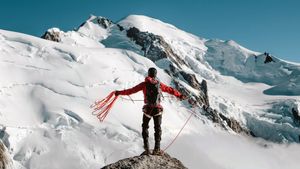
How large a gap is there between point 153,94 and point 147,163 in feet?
8.37

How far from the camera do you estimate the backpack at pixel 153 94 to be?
46.5 feet

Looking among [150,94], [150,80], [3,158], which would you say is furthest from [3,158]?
[150,80]

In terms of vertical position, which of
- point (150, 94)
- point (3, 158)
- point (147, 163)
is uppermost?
point (150, 94)

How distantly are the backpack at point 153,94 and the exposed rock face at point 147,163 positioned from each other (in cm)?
186

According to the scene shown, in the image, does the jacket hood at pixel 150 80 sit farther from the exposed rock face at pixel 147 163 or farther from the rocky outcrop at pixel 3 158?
the rocky outcrop at pixel 3 158

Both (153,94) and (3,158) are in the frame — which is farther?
(3,158)

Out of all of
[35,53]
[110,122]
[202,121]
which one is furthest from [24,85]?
[202,121]

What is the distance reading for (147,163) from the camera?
12211mm

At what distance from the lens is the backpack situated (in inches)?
559

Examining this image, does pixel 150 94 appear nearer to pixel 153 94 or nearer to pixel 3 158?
pixel 153 94

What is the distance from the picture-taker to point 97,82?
14625cm

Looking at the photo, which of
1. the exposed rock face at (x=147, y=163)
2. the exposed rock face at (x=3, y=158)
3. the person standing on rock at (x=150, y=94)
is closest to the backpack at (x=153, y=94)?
the person standing on rock at (x=150, y=94)

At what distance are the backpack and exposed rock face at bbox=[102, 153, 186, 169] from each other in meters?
1.86

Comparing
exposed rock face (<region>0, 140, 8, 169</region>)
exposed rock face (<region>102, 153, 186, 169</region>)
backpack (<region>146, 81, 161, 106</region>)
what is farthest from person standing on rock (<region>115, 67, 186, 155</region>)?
exposed rock face (<region>0, 140, 8, 169</region>)
